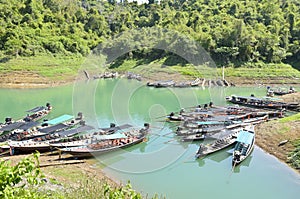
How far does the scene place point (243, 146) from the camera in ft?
52.0

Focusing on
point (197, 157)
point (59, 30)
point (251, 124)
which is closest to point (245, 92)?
point (251, 124)

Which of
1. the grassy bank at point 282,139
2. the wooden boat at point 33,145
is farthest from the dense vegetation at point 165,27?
the wooden boat at point 33,145

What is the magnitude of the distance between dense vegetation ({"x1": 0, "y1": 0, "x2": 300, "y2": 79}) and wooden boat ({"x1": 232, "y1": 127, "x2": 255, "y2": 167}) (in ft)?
103

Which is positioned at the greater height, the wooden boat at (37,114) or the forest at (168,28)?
the forest at (168,28)

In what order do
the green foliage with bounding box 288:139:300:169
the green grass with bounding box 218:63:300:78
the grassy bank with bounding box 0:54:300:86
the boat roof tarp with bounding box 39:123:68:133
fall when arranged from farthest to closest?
1. the green grass with bounding box 218:63:300:78
2. the grassy bank with bounding box 0:54:300:86
3. the boat roof tarp with bounding box 39:123:68:133
4. the green foliage with bounding box 288:139:300:169

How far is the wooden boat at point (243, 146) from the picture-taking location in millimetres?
14609

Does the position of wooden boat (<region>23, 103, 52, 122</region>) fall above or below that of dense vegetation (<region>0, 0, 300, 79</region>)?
below

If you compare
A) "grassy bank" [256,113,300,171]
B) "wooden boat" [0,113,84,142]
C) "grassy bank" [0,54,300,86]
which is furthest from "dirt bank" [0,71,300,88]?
"grassy bank" [256,113,300,171]

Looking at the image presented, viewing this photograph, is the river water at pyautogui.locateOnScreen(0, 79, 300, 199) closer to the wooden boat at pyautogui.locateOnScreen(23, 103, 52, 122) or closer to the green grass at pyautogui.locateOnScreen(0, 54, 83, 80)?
the wooden boat at pyautogui.locateOnScreen(23, 103, 52, 122)

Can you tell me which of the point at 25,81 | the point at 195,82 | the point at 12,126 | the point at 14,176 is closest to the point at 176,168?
the point at 12,126

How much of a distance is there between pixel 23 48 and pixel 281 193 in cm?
4148

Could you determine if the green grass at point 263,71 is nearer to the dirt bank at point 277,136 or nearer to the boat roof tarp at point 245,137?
the dirt bank at point 277,136

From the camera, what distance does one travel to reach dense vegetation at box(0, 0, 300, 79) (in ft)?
157

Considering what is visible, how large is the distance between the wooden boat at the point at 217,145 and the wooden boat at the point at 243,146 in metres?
Result: 0.52
